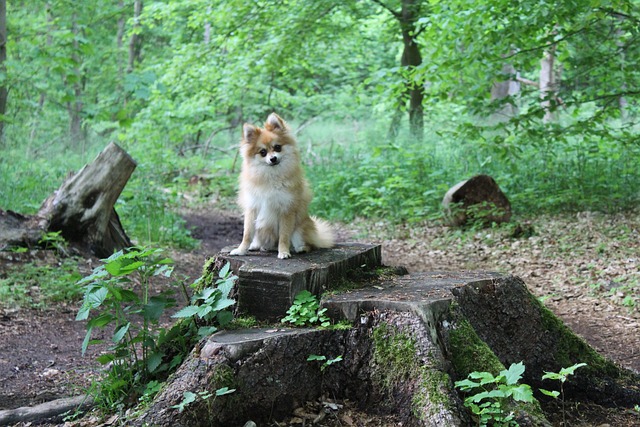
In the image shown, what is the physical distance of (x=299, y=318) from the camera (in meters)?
3.30

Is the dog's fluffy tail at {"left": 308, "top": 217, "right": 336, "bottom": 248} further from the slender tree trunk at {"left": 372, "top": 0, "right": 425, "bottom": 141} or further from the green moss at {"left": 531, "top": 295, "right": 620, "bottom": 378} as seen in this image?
the slender tree trunk at {"left": 372, "top": 0, "right": 425, "bottom": 141}

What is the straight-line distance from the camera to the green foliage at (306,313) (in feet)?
10.7

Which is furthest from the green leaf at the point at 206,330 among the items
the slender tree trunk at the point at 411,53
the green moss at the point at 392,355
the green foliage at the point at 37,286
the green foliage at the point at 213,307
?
the slender tree trunk at the point at 411,53

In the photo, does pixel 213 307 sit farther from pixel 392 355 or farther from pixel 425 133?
pixel 425 133

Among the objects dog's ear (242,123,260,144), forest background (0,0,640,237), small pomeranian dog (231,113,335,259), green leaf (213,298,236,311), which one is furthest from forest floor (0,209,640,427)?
dog's ear (242,123,260,144)

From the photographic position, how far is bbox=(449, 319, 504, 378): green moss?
3.09m

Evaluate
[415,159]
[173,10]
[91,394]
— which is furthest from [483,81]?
[173,10]

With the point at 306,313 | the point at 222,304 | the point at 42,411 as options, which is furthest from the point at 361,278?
the point at 42,411

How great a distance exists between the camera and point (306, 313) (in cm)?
331

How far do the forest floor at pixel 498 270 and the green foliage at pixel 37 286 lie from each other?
5.5 inches

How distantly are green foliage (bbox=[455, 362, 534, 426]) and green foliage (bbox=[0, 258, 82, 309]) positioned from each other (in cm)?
441

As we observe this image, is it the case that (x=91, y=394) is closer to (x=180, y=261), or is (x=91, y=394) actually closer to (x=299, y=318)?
(x=299, y=318)

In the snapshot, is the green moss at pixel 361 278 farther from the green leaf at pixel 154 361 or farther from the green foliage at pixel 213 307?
the green leaf at pixel 154 361

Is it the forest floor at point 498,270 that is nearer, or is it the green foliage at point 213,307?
the green foliage at point 213,307
